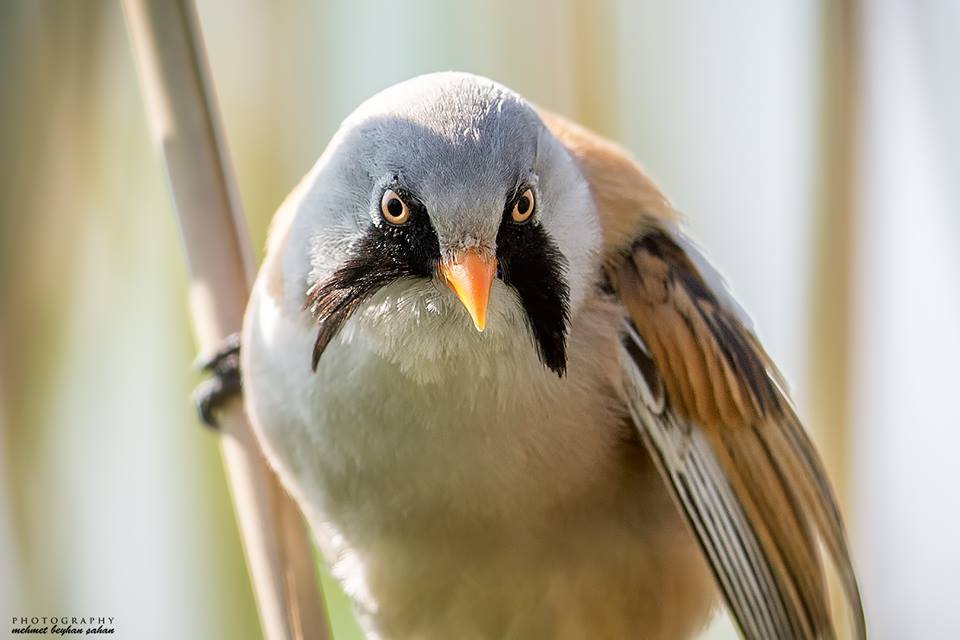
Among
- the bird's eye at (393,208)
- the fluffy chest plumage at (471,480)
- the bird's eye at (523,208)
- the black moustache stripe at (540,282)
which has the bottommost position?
the fluffy chest plumage at (471,480)

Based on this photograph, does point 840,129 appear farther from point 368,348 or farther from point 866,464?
point 368,348

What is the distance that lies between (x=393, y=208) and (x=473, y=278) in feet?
0.83

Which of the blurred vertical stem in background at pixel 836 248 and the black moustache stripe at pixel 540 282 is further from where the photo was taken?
the blurred vertical stem in background at pixel 836 248

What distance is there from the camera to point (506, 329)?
2.50m

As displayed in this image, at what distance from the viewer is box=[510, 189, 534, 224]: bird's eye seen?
2383 mm

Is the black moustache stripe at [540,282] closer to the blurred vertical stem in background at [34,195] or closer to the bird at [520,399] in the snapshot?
the bird at [520,399]

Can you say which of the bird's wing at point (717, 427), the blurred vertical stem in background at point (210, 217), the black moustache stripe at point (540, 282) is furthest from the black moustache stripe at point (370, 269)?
the bird's wing at point (717, 427)

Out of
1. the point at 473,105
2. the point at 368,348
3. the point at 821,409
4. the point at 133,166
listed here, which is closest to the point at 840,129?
the point at 821,409

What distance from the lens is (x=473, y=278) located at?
7.32 feet

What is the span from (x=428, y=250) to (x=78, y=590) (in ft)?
3.64

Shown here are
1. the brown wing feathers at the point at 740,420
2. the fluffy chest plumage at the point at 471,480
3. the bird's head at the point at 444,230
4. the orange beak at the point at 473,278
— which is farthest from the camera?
the brown wing feathers at the point at 740,420

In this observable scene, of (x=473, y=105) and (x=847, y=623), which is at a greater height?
(x=473, y=105)

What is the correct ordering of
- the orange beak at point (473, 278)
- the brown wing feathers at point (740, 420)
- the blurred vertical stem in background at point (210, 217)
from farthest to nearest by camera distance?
the brown wing feathers at point (740, 420) < the blurred vertical stem in background at point (210, 217) < the orange beak at point (473, 278)

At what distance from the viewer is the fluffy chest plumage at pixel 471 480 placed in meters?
2.64
